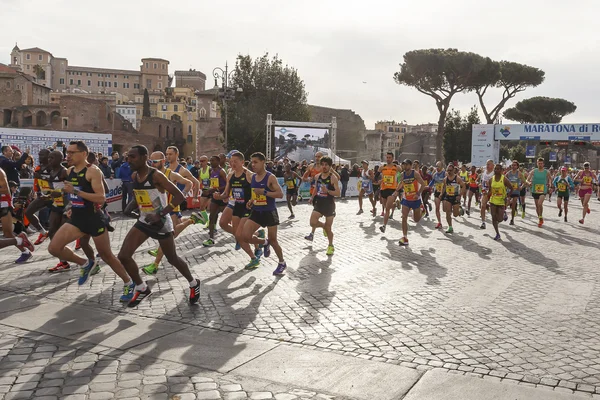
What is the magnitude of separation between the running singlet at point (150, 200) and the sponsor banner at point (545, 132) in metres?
33.3

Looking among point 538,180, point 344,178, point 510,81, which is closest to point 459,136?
point 510,81

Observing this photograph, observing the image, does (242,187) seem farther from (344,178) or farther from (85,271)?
(344,178)

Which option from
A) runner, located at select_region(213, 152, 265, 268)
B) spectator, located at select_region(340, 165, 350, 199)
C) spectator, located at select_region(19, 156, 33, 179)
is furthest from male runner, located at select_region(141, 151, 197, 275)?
spectator, located at select_region(340, 165, 350, 199)

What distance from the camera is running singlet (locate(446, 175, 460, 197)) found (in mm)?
13781

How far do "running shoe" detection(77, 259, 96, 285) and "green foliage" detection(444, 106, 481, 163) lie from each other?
52693 millimetres

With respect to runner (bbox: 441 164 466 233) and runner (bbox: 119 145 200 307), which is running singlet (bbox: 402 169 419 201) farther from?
runner (bbox: 119 145 200 307)

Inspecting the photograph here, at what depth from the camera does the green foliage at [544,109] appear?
6381 cm

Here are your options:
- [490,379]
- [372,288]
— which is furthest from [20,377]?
[372,288]

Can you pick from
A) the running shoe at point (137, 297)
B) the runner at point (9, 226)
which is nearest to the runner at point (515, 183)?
the running shoe at point (137, 297)

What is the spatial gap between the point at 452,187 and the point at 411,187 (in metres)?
2.41

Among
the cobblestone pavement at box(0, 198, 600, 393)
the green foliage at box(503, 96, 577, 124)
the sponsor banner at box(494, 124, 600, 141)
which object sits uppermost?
the green foliage at box(503, 96, 577, 124)

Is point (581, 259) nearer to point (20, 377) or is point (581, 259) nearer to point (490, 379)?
point (490, 379)

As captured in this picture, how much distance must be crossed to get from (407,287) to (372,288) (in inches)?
19.3

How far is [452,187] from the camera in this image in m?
13.8
